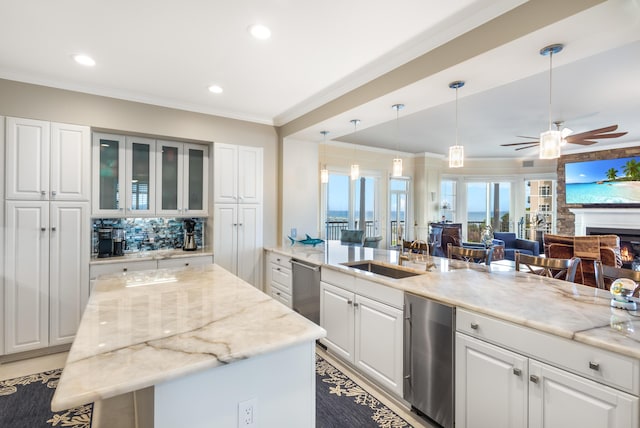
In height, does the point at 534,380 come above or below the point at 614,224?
below

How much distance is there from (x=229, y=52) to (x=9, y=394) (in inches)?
128

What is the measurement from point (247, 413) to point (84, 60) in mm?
3147

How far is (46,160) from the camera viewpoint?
10.2ft

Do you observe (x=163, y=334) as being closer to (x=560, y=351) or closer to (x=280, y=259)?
(x=560, y=351)

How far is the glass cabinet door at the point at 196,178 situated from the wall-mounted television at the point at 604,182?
310 inches

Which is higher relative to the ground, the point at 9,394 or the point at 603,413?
Answer: the point at 603,413

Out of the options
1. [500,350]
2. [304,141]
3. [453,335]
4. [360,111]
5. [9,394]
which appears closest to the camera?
[500,350]

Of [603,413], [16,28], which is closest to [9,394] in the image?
[16,28]

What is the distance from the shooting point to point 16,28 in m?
2.27

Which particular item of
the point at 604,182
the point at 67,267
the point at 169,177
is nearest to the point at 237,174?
the point at 169,177

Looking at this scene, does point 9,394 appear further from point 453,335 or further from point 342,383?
point 453,335

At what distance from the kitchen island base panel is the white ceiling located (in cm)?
207

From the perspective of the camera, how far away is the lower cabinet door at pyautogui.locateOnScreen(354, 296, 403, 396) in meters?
2.27

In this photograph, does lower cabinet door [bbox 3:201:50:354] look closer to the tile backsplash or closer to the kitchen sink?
the tile backsplash
